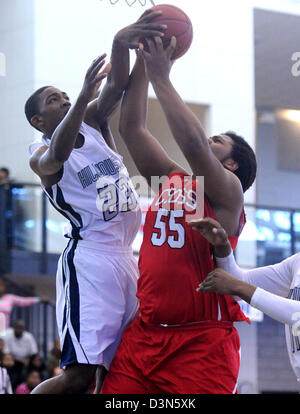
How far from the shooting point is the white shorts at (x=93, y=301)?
409 cm

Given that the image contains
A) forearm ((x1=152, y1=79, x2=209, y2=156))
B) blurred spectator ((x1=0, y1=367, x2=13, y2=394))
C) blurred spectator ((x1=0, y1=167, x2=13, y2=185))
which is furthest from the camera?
blurred spectator ((x1=0, y1=167, x2=13, y2=185))

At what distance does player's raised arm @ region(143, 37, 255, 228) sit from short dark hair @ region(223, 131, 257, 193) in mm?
167

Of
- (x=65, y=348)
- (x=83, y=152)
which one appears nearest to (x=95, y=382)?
(x=65, y=348)

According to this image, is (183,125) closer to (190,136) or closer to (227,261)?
(190,136)

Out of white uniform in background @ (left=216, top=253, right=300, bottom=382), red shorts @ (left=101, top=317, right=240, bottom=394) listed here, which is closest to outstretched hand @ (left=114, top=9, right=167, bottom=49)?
white uniform in background @ (left=216, top=253, right=300, bottom=382)

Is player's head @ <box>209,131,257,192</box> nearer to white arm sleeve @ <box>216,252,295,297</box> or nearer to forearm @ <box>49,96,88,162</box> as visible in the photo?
white arm sleeve @ <box>216,252,295,297</box>

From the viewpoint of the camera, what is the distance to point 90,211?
14.0 ft

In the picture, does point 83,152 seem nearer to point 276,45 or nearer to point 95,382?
point 95,382

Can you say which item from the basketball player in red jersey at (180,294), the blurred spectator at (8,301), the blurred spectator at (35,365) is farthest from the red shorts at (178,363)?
the blurred spectator at (8,301)

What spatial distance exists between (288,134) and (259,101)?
11.3 inches

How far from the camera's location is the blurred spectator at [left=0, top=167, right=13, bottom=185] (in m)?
10.5

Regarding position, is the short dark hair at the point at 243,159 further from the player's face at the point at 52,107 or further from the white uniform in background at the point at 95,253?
the player's face at the point at 52,107

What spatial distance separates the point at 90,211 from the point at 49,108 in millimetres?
547

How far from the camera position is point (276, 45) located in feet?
19.4
